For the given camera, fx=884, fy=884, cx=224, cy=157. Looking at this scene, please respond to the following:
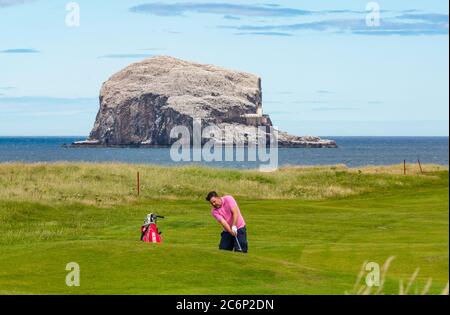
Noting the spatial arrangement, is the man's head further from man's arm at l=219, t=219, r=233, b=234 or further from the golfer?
man's arm at l=219, t=219, r=233, b=234

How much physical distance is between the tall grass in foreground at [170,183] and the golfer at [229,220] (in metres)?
25.5

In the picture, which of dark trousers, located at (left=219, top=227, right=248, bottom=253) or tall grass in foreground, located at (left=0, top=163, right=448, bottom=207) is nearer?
dark trousers, located at (left=219, top=227, right=248, bottom=253)

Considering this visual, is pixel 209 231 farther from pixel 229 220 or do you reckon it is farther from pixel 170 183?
pixel 170 183

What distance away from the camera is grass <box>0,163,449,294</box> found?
Result: 57.2ft

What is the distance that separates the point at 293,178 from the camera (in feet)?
221

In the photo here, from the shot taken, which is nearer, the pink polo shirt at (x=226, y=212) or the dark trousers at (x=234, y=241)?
the pink polo shirt at (x=226, y=212)

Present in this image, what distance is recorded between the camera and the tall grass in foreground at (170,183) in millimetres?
50922

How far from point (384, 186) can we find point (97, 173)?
2049cm

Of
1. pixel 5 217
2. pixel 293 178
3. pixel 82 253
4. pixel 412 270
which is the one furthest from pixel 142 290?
pixel 293 178

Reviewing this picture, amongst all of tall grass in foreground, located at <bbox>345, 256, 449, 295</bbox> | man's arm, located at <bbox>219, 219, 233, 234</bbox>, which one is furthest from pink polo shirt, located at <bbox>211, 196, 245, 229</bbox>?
tall grass in foreground, located at <bbox>345, 256, 449, 295</bbox>

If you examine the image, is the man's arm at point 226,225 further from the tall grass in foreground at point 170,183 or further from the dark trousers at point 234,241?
the tall grass in foreground at point 170,183

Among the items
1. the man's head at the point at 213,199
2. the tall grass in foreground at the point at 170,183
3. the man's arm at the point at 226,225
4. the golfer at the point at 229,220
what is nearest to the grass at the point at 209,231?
the tall grass in foreground at the point at 170,183

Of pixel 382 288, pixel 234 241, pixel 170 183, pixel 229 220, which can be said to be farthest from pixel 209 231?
pixel 170 183

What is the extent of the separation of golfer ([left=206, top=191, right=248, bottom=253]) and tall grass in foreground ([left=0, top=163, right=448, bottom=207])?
83.6 feet
